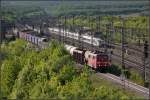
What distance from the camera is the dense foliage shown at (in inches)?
1054

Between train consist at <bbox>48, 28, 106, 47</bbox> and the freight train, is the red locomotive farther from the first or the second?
train consist at <bbox>48, 28, 106, 47</bbox>

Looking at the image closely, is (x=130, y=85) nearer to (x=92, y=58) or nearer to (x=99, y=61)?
(x=99, y=61)

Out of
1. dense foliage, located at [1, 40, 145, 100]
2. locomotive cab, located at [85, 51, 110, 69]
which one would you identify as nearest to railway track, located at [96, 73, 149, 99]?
dense foliage, located at [1, 40, 145, 100]

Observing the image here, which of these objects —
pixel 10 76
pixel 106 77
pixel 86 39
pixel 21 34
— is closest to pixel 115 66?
pixel 106 77

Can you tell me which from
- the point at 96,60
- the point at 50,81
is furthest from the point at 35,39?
the point at 50,81

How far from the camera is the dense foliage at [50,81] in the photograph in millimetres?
26781

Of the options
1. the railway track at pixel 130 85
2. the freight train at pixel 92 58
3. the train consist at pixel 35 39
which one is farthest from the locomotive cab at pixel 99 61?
the train consist at pixel 35 39

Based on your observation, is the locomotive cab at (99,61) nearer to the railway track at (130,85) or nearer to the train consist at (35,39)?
the railway track at (130,85)

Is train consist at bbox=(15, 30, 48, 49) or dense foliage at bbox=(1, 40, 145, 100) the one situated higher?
dense foliage at bbox=(1, 40, 145, 100)

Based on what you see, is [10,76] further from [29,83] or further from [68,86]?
[68,86]

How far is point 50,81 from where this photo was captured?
3219 cm

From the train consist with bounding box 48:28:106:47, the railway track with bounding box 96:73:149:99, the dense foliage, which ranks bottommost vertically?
the train consist with bounding box 48:28:106:47

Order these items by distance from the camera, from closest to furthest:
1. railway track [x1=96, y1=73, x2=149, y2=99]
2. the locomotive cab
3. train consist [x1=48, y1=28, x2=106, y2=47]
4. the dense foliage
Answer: the dense foliage → railway track [x1=96, y1=73, x2=149, y2=99] → the locomotive cab → train consist [x1=48, y1=28, x2=106, y2=47]

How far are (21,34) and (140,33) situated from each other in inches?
826
